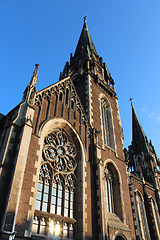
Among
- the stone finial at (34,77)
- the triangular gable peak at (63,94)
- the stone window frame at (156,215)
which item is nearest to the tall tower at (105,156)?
the triangular gable peak at (63,94)

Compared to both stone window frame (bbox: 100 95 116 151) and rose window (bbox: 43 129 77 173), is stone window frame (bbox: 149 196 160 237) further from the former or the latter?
rose window (bbox: 43 129 77 173)

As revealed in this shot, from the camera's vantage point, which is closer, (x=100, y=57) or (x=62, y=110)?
(x=62, y=110)

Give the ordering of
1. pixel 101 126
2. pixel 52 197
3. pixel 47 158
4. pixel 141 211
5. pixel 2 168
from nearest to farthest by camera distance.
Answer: pixel 2 168 → pixel 52 197 → pixel 47 158 → pixel 101 126 → pixel 141 211

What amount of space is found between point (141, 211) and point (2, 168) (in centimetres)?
1618

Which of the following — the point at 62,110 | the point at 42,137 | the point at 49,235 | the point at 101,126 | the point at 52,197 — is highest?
the point at 101,126

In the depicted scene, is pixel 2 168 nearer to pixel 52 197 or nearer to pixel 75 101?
pixel 52 197

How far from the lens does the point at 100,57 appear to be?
29.5m

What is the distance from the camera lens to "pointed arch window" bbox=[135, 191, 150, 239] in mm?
18688

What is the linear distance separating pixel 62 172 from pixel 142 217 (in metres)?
11.8

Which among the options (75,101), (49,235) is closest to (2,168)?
(49,235)

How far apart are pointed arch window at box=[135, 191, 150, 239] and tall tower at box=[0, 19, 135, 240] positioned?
382 cm

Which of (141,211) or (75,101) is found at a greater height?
(75,101)

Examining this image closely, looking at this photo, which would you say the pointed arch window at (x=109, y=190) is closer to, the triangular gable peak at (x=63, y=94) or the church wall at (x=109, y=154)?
the church wall at (x=109, y=154)

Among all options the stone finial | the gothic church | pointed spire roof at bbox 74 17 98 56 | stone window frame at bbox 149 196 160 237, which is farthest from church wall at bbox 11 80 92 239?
pointed spire roof at bbox 74 17 98 56
